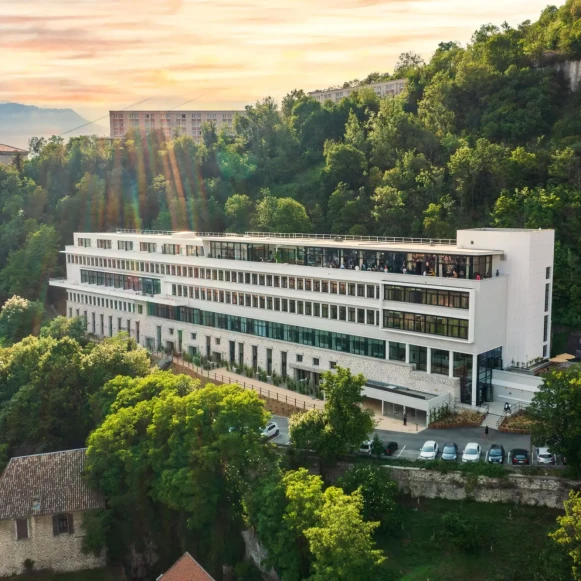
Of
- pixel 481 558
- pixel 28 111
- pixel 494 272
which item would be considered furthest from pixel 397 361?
pixel 28 111

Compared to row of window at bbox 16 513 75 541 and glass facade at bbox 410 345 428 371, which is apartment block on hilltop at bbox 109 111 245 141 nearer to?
glass facade at bbox 410 345 428 371

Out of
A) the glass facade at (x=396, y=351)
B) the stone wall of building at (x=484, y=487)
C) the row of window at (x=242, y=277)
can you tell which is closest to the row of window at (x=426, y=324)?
the glass facade at (x=396, y=351)

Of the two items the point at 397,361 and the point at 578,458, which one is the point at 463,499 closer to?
the point at 578,458

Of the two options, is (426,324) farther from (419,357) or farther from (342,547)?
(342,547)

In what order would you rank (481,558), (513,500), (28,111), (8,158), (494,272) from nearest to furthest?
(481,558)
(513,500)
(494,272)
(8,158)
(28,111)

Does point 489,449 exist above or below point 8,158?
below
